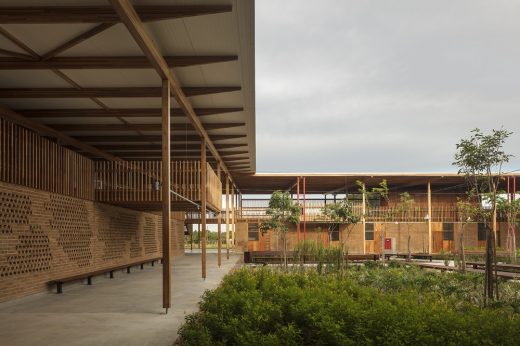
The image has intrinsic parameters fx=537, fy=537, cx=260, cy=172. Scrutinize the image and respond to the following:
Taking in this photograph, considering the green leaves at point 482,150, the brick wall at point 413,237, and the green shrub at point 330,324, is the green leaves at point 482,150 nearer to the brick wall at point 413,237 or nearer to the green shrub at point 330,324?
the green shrub at point 330,324

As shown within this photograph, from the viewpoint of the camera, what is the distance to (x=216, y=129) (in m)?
16.4

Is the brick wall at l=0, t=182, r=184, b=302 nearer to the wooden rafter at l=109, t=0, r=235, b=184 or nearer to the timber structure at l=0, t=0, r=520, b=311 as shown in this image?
the timber structure at l=0, t=0, r=520, b=311

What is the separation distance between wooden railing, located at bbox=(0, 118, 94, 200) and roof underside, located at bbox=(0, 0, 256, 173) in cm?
84

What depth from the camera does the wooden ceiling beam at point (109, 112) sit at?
1356cm

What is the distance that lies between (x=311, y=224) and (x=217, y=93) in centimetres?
2298

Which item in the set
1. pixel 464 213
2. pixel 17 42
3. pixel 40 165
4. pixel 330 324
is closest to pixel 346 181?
pixel 464 213

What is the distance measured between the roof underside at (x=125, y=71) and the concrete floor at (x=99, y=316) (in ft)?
14.2

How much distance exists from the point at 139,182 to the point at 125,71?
252 inches

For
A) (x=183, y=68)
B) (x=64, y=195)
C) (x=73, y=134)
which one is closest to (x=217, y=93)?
(x=183, y=68)

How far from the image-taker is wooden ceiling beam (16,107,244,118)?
13.6 metres

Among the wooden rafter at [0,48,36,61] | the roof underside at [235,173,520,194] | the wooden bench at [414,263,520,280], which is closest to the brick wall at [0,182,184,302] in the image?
the wooden rafter at [0,48,36,61]

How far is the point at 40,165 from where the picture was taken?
514 inches

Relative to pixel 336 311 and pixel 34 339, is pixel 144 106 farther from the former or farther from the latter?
pixel 336 311

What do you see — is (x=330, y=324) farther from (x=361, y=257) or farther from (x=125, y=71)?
(x=361, y=257)
